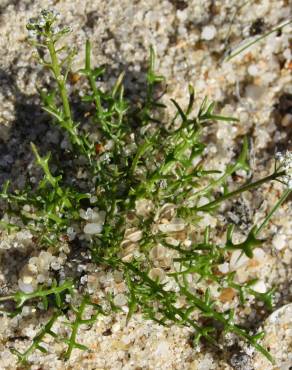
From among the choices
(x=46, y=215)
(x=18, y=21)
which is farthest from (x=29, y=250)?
(x=18, y=21)

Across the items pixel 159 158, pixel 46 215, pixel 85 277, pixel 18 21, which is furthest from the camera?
pixel 18 21

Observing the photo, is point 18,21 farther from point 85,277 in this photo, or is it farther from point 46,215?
point 85,277

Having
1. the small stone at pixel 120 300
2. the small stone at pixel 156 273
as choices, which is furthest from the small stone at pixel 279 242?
the small stone at pixel 120 300

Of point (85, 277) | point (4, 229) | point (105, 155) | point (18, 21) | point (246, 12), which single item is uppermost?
point (246, 12)

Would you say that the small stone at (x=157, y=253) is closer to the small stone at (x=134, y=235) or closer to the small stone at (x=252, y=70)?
the small stone at (x=134, y=235)

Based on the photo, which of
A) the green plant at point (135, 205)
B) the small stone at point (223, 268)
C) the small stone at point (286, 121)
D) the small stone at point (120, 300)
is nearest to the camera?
the green plant at point (135, 205)

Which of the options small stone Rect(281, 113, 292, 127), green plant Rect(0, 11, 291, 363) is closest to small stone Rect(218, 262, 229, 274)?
green plant Rect(0, 11, 291, 363)
